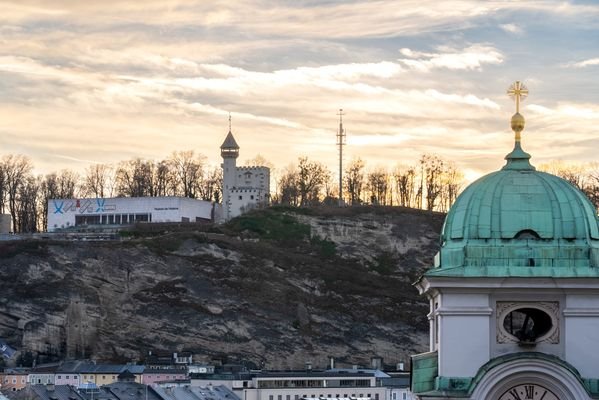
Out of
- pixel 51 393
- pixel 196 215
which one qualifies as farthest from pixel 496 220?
pixel 196 215

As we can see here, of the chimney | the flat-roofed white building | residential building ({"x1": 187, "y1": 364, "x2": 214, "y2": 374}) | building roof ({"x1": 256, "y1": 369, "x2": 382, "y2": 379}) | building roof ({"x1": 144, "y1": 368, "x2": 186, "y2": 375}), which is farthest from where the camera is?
the flat-roofed white building

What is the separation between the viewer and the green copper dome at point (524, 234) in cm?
2223

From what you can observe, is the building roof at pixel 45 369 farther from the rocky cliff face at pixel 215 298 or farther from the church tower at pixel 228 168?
the church tower at pixel 228 168

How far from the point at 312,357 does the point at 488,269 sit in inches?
5342

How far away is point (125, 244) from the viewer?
167 meters

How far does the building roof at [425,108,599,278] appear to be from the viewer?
22234mm

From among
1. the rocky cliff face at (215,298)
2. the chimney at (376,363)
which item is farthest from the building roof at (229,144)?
the chimney at (376,363)

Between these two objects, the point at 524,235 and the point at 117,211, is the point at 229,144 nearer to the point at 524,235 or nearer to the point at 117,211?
the point at 117,211

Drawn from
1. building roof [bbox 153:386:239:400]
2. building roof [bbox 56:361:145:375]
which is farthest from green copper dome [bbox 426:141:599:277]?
building roof [bbox 56:361:145:375]

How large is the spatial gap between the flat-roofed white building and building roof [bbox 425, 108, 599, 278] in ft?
525

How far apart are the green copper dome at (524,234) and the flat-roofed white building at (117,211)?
159993 mm

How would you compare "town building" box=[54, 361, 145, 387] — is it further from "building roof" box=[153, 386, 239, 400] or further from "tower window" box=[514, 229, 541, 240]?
"tower window" box=[514, 229, 541, 240]

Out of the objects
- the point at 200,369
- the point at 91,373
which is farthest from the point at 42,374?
the point at 200,369

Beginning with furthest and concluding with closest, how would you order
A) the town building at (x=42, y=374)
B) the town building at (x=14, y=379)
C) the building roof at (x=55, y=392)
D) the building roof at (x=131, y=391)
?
the town building at (x=14, y=379), the town building at (x=42, y=374), the building roof at (x=131, y=391), the building roof at (x=55, y=392)
